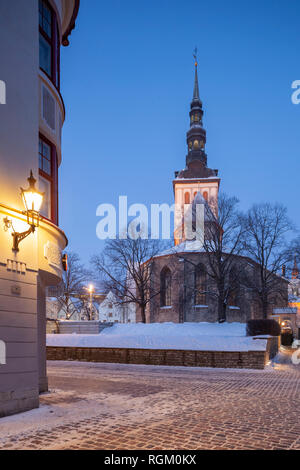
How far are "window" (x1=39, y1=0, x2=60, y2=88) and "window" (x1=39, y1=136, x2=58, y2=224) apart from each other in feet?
6.41

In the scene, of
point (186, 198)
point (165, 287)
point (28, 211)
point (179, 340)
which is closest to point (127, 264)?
point (165, 287)

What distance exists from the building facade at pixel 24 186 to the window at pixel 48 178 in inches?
1.0

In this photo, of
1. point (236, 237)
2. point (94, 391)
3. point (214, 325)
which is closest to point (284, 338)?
point (214, 325)

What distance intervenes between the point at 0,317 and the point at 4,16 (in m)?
6.48

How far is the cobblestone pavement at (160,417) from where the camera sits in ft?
19.8

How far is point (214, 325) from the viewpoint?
33500 mm

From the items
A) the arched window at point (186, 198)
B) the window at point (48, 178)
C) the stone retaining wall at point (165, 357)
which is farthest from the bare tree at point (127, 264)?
the window at point (48, 178)

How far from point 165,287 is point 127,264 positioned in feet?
17.6

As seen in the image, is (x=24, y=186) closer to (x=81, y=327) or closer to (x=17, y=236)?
(x=17, y=236)

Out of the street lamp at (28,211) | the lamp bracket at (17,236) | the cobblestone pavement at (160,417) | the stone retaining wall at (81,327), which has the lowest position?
the stone retaining wall at (81,327)

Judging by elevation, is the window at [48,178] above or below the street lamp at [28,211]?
above

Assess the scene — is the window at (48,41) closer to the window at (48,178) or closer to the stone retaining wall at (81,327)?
→ the window at (48,178)

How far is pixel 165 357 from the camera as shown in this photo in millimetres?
19203

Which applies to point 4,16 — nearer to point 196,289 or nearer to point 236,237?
point 236,237
